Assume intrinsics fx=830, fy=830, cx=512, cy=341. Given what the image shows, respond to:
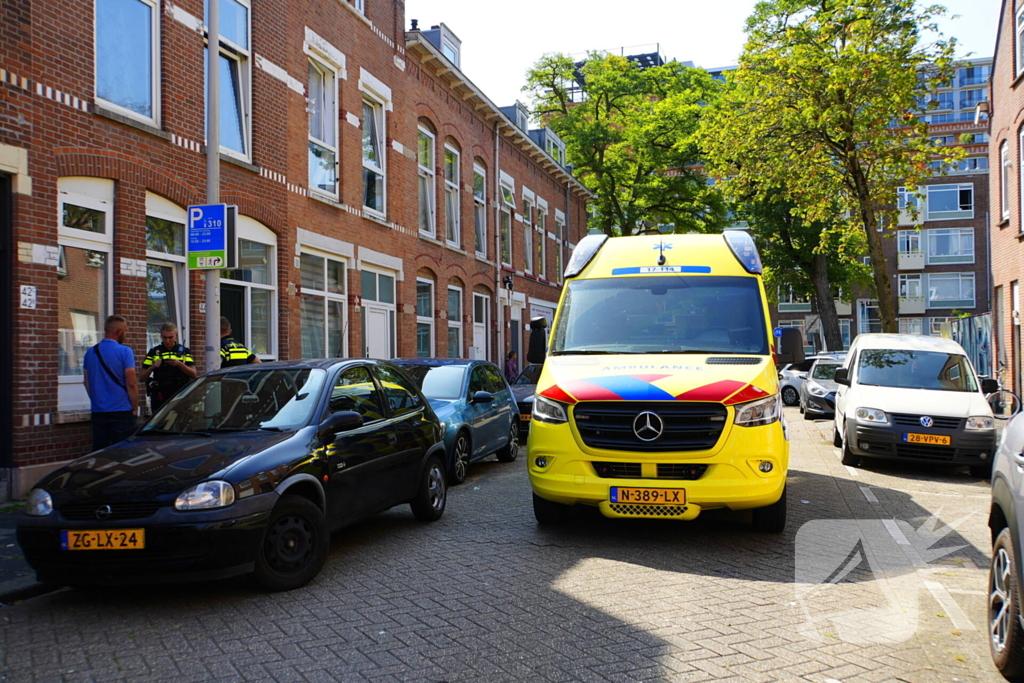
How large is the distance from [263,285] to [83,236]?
4106 millimetres

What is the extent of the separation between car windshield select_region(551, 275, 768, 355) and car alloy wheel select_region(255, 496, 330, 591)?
2.77m

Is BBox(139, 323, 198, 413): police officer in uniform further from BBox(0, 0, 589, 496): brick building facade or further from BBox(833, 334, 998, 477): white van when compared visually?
BBox(833, 334, 998, 477): white van

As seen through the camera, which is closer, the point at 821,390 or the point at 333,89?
the point at 333,89

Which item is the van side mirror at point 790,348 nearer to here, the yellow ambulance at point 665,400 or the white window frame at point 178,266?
the yellow ambulance at point 665,400

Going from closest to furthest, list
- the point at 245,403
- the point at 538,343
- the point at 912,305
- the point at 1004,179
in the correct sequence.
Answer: the point at 245,403
the point at 538,343
the point at 1004,179
the point at 912,305

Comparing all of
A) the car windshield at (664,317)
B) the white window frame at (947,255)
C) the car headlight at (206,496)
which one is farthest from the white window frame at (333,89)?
the white window frame at (947,255)

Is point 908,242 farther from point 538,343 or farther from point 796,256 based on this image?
point 538,343

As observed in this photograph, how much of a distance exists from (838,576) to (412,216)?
15465 mm

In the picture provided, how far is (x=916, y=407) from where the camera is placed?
1060 cm

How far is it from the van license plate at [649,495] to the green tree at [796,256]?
3166 centimetres

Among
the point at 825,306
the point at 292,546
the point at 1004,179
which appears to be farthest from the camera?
the point at 825,306

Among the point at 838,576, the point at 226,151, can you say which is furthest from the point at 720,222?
the point at 838,576

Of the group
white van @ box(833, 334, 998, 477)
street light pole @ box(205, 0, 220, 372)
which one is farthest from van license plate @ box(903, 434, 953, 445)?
street light pole @ box(205, 0, 220, 372)

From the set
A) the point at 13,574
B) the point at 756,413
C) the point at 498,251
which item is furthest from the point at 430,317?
the point at 13,574
